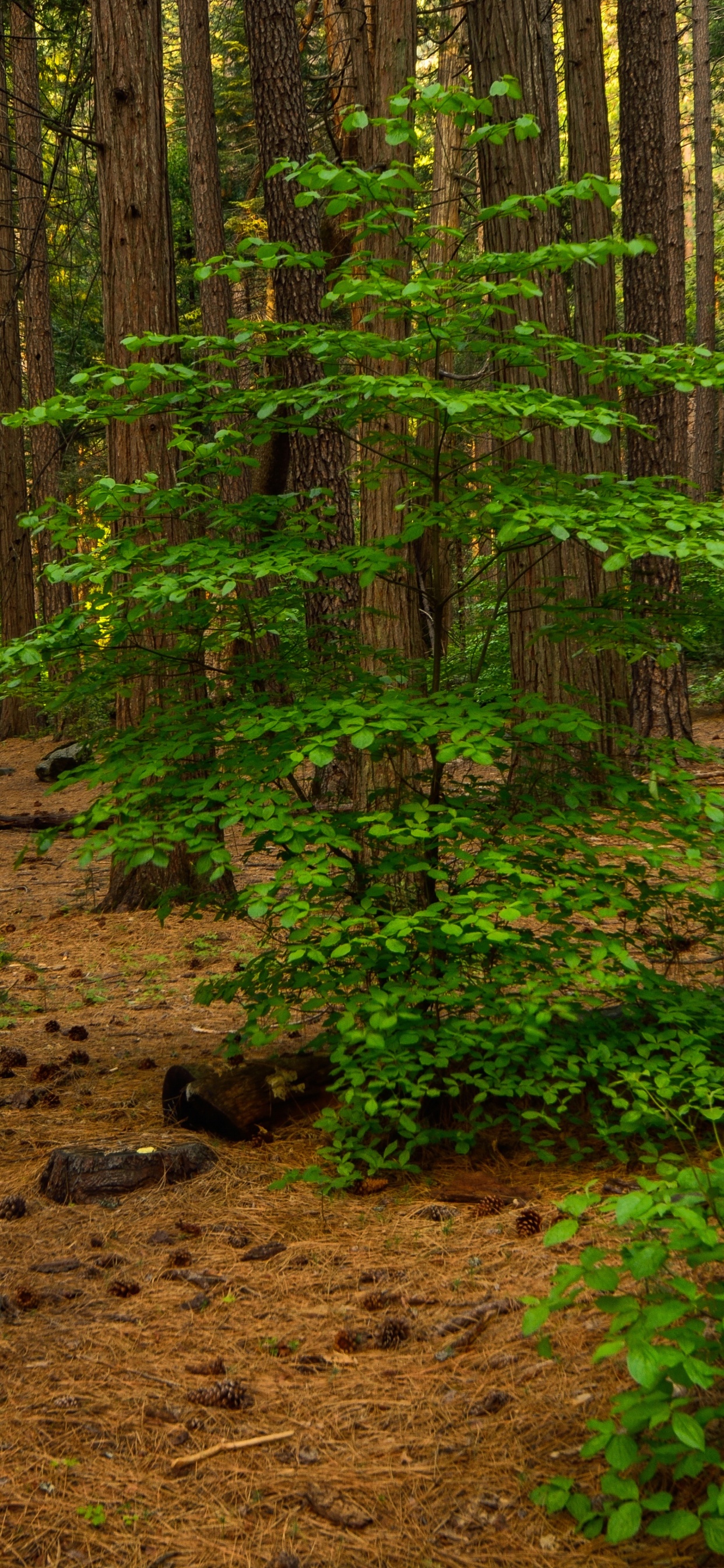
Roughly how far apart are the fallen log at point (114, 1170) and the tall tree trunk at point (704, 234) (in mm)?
18646

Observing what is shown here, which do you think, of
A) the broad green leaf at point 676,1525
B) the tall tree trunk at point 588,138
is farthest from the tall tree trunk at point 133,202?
the broad green leaf at point 676,1525

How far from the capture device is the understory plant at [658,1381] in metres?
1.87

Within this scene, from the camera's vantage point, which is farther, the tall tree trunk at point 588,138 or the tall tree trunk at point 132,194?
the tall tree trunk at point 588,138

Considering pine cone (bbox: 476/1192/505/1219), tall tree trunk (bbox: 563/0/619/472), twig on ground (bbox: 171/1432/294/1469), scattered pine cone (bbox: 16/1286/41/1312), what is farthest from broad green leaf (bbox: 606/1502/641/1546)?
tall tree trunk (bbox: 563/0/619/472)

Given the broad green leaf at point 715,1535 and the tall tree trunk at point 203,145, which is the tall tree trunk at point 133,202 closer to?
the broad green leaf at point 715,1535

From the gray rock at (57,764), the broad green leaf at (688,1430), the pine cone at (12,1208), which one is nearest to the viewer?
the broad green leaf at (688,1430)

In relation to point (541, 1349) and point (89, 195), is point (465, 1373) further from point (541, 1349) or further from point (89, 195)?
point (89, 195)

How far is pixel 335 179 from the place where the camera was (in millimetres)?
3137

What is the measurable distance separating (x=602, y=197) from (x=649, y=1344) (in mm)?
2763

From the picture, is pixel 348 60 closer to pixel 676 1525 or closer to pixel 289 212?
pixel 289 212

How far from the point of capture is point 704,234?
20938mm

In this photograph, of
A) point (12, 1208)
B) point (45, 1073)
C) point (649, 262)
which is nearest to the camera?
point (12, 1208)

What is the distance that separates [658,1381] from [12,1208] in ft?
7.74

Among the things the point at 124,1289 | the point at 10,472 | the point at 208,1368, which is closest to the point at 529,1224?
the point at 208,1368
